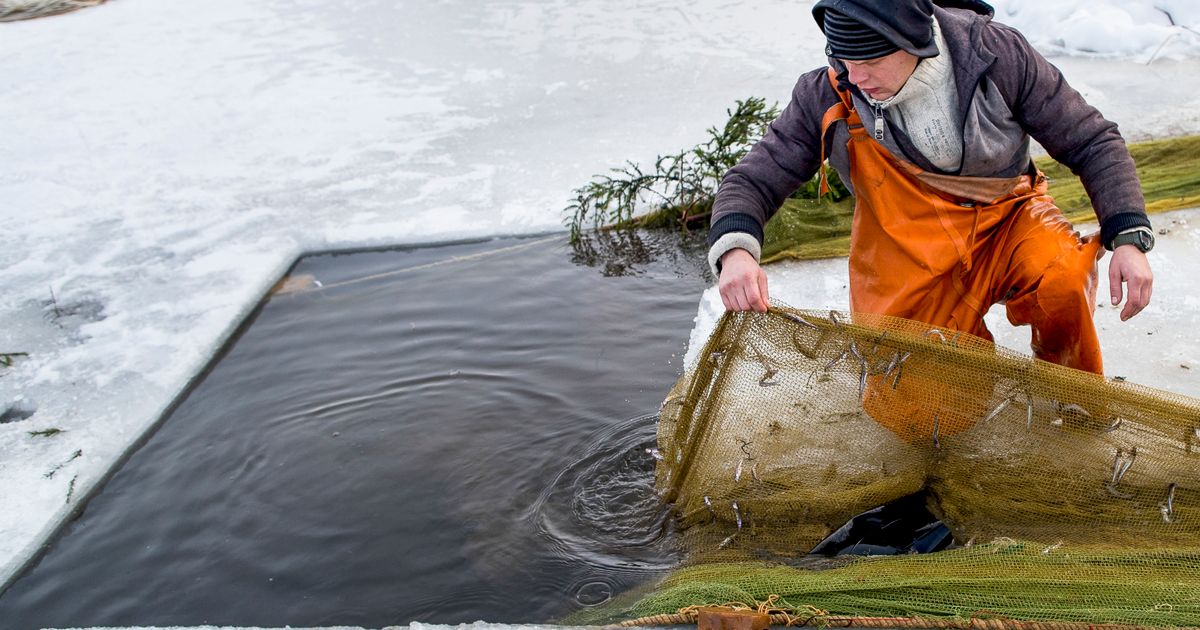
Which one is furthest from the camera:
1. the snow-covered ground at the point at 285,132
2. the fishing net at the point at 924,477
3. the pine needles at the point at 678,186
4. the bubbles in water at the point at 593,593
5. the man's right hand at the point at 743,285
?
the pine needles at the point at 678,186

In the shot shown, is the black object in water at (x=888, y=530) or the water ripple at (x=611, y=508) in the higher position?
the black object in water at (x=888, y=530)

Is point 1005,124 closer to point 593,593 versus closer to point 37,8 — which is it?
point 593,593

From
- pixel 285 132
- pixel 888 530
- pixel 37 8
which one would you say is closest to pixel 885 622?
pixel 888 530

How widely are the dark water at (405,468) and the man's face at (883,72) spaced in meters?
1.59

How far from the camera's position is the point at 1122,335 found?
12.9 ft

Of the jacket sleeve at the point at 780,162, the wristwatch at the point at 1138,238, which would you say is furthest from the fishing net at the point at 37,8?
the wristwatch at the point at 1138,238

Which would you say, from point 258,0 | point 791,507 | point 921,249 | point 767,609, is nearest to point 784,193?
point 921,249

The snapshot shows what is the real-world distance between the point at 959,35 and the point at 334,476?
2.91 metres

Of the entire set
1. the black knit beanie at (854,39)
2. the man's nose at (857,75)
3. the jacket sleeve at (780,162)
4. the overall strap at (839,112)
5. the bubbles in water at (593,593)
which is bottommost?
the bubbles in water at (593,593)

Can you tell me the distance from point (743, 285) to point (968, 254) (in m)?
0.74

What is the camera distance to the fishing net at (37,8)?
1116cm

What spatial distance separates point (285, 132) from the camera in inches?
325

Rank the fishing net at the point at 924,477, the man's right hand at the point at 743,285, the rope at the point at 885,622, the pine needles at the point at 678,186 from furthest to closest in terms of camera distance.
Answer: the pine needles at the point at 678,186 < the man's right hand at the point at 743,285 < the fishing net at the point at 924,477 < the rope at the point at 885,622

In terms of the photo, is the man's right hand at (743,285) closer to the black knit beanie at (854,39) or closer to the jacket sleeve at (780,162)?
the jacket sleeve at (780,162)
